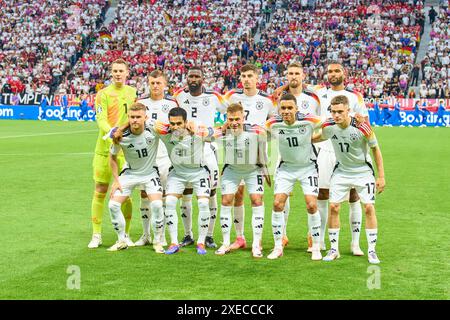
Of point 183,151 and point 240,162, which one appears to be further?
point 183,151

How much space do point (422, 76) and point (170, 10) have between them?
66.1 ft

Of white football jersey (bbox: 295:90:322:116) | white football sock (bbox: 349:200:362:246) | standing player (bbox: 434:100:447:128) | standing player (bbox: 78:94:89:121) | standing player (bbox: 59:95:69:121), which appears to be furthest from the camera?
standing player (bbox: 59:95:69:121)

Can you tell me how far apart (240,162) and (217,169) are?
647mm

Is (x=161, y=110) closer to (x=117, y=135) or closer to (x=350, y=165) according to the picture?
(x=117, y=135)

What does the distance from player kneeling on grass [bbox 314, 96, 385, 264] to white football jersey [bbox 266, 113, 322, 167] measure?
7.6 inches

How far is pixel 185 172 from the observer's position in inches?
355

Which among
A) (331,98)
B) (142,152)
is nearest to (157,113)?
(142,152)

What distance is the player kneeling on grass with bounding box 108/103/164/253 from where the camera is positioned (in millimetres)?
8797

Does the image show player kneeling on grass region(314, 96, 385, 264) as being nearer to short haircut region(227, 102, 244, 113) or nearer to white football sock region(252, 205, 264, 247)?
white football sock region(252, 205, 264, 247)

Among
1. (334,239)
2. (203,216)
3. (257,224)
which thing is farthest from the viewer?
(203,216)

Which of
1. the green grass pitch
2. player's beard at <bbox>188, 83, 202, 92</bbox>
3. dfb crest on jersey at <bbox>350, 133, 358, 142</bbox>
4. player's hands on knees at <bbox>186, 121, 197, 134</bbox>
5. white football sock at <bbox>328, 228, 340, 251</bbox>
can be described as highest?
player's beard at <bbox>188, 83, 202, 92</bbox>

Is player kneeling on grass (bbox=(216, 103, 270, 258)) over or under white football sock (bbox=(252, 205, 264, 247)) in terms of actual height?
over

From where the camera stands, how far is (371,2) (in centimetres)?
4844

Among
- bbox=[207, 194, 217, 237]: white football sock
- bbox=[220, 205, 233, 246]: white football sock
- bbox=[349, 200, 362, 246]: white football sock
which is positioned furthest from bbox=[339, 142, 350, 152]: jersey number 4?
bbox=[207, 194, 217, 237]: white football sock
